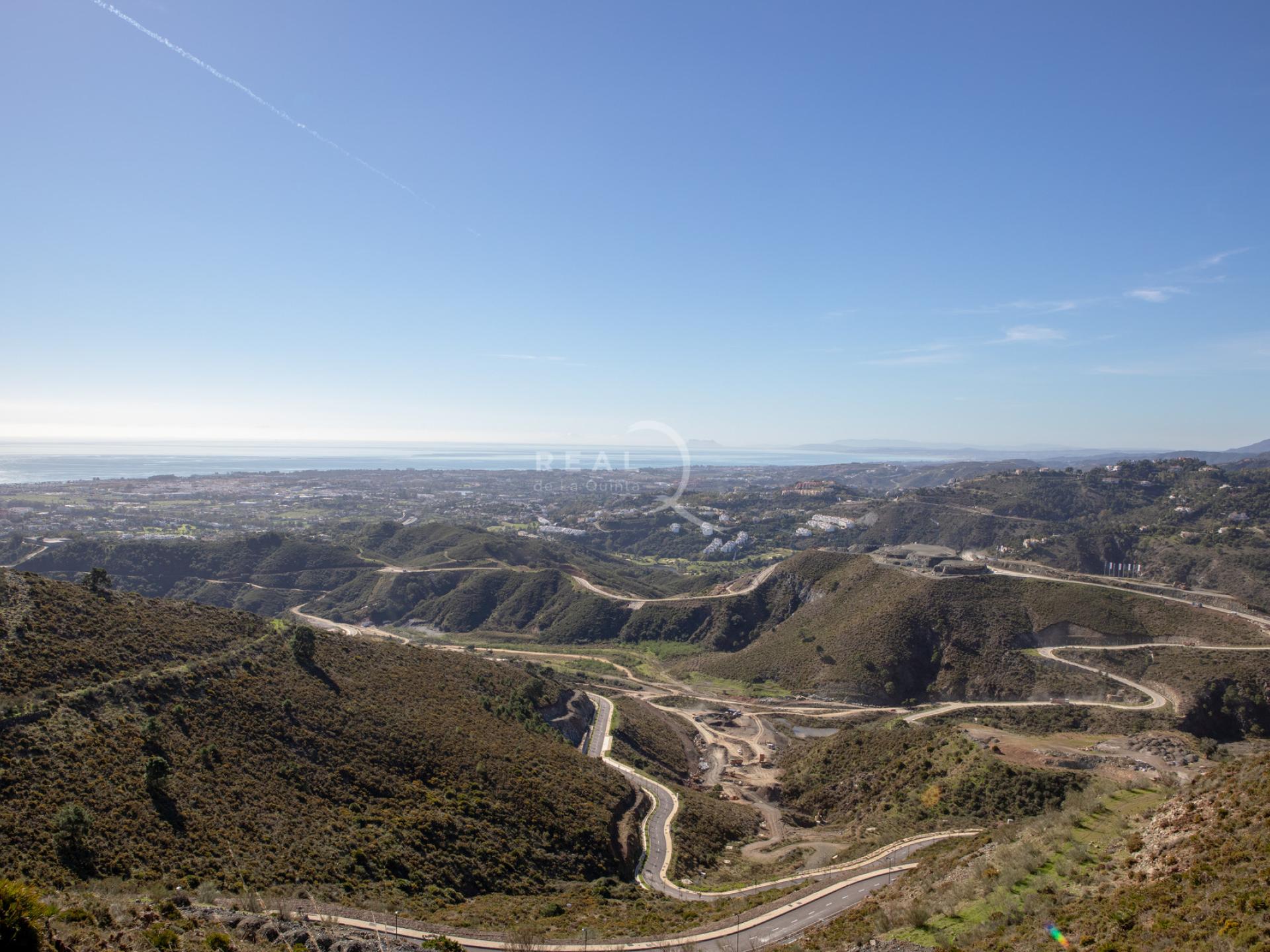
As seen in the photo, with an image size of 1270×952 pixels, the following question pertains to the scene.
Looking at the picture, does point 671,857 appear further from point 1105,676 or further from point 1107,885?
point 1105,676

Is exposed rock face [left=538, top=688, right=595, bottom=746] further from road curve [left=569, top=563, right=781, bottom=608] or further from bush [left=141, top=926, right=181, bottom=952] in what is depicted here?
road curve [left=569, top=563, right=781, bottom=608]

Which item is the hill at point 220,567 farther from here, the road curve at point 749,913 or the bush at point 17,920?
the bush at point 17,920

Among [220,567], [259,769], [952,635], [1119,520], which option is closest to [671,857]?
[259,769]

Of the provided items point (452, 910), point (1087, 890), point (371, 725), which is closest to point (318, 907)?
point (452, 910)

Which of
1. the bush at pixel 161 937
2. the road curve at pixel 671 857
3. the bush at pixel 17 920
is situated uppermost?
the bush at pixel 17 920

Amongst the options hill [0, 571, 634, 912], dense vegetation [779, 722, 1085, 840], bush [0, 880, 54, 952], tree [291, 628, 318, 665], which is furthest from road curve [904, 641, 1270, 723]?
bush [0, 880, 54, 952]

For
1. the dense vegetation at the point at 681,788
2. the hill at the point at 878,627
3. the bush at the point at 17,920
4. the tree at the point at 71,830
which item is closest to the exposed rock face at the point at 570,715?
the dense vegetation at the point at 681,788
